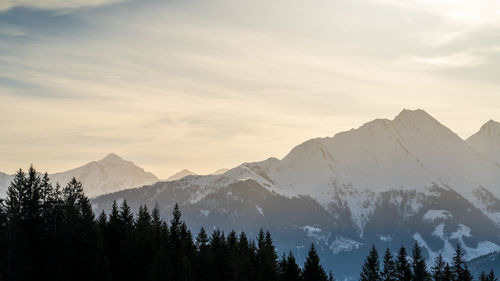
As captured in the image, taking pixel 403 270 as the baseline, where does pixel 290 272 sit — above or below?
above

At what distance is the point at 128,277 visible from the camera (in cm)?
11700

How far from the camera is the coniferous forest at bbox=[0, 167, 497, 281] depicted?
101m

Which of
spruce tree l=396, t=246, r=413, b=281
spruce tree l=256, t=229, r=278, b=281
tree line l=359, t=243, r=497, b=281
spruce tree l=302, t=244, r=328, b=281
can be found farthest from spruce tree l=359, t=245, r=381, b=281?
spruce tree l=256, t=229, r=278, b=281

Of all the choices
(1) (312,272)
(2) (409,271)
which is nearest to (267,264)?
(1) (312,272)

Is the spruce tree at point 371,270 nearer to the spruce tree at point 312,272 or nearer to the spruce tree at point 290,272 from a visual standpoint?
the spruce tree at point 312,272

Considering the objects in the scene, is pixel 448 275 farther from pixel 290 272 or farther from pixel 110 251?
pixel 110 251

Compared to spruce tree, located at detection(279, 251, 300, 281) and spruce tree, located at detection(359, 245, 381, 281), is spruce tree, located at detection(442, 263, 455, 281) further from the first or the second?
spruce tree, located at detection(279, 251, 300, 281)

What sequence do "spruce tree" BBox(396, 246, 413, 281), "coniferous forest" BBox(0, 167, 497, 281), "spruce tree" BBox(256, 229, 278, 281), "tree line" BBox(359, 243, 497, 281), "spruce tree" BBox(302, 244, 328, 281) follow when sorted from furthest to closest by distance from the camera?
"tree line" BBox(359, 243, 497, 281) < "spruce tree" BBox(396, 246, 413, 281) < "spruce tree" BBox(302, 244, 328, 281) < "spruce tree" BBox(256, 229, 278, 281) < "coniferous forest" BBox(0, 167, 497, 281)

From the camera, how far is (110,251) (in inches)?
4774

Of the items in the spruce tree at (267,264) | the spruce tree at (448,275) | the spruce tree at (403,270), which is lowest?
the spruce tree at (448,275)

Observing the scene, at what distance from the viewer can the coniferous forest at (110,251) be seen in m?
101

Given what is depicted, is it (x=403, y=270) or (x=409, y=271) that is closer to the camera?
(x=409, y=271)

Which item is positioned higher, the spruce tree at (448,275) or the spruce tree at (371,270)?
the spruce tree at (371,270)

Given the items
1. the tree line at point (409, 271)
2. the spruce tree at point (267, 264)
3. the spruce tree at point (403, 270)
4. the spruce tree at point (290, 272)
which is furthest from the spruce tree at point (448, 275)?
the spruce tree at point (267, 264)
